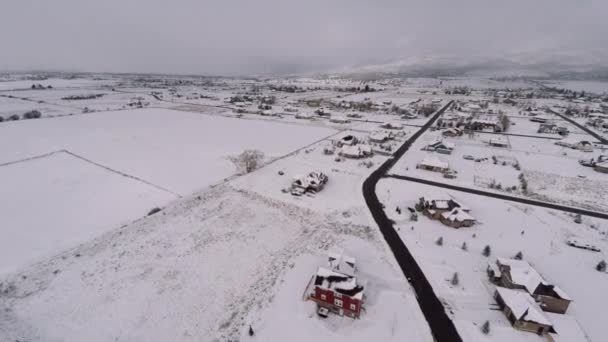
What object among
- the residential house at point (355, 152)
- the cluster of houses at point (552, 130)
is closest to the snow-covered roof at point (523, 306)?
the residential house at point (355, 152)

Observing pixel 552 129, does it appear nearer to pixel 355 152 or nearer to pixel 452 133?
pixel 452 133

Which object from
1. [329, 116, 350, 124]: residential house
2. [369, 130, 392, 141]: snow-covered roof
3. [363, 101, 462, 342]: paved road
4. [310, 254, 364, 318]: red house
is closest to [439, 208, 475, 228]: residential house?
[363, 101, 462, 342]: paved road

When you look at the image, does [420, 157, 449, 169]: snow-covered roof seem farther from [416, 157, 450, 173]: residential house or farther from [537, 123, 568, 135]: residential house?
[537, 123, 568, 135]: residential house

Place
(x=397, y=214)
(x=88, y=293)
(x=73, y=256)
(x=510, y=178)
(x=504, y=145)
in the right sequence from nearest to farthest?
(x=88, y=293)
(x=73, y=256)
(x=397, y=214)
(x=510, y=178)
(x=504, y=145)

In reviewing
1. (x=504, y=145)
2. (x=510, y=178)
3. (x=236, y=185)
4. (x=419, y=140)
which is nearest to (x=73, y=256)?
(x=236, y=185)

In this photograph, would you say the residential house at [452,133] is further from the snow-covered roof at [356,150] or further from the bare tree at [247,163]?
the bare tree at [247,163]

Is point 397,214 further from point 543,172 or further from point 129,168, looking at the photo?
point 129,168

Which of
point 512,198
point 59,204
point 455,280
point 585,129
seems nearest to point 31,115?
point 59,204
